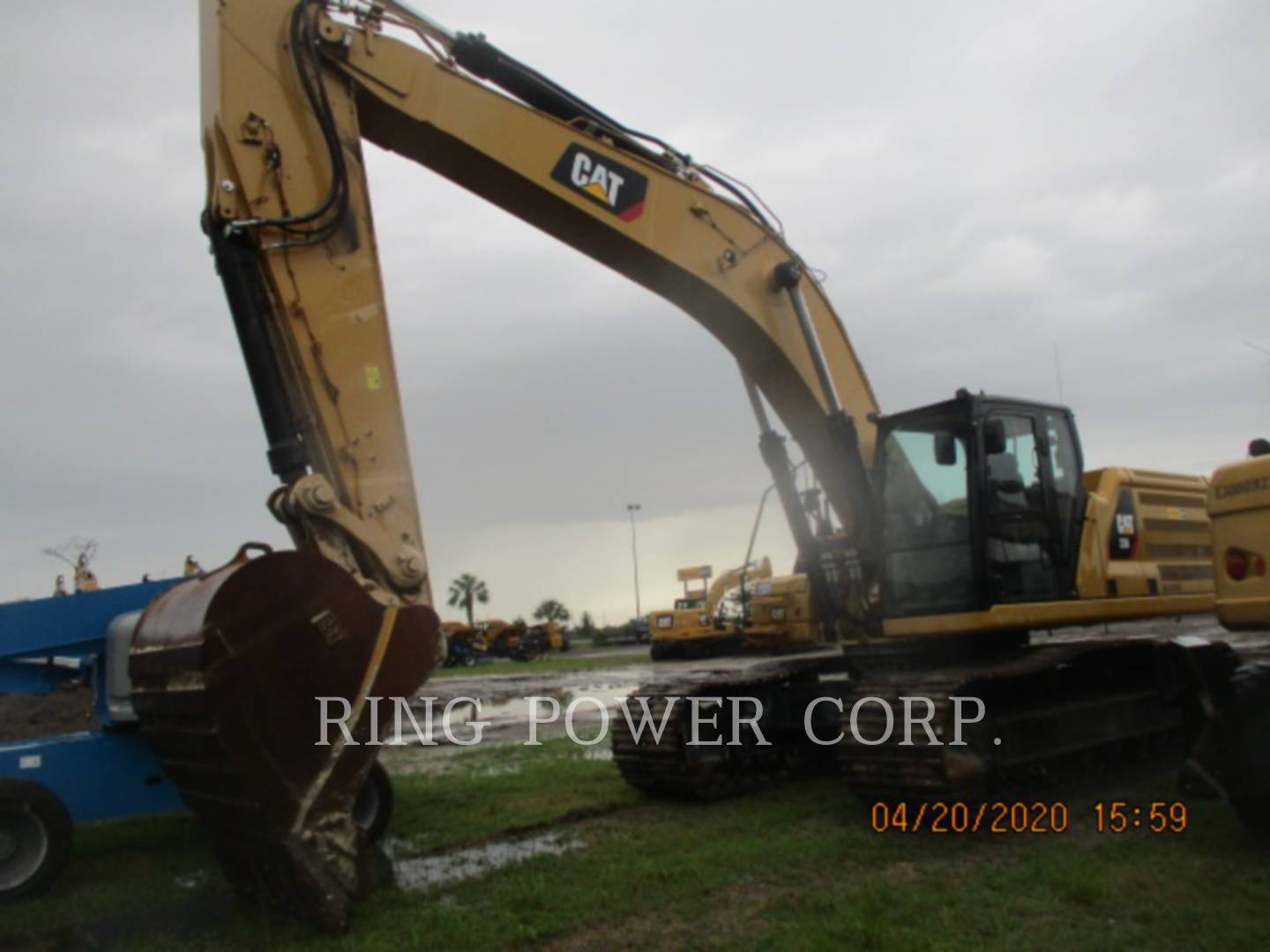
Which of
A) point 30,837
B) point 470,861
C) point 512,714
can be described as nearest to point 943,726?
point 470,861

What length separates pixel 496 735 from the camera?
42.5 feet

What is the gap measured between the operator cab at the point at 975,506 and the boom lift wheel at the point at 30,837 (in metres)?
5.23

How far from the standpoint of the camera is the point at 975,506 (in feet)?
24.1

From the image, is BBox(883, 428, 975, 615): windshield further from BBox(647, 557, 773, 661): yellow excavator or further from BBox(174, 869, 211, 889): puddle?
BBox(647, 557, 773, 661): yellow excavator

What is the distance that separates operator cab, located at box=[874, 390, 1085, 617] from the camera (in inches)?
289

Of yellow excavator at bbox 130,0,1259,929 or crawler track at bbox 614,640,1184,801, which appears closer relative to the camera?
yellow excavator at bbox 130,0,1259,929

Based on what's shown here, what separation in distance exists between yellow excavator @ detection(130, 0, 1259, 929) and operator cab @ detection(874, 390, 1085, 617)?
19 millimetres

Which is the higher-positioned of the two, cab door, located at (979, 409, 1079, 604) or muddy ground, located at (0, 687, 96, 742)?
cab door, located at (979, 409, 1079, 604)

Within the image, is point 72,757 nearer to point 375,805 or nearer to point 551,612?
point 375,805

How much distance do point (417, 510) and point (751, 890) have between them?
2.50 metres

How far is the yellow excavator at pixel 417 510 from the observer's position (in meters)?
5.00

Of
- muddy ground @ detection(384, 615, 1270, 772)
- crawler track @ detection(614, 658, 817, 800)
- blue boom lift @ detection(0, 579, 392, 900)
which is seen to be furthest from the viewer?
muddy ground @ detection(384, 615, 1270, 772)

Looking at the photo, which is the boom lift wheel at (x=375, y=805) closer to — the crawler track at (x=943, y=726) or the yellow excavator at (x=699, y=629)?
the crawler track at (x=943, y=726)

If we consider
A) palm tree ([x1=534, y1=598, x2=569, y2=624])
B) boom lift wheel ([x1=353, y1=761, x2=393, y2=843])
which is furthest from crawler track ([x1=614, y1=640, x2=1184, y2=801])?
palm tree ([x1=534, y1=598, x2=569, y2=624])
